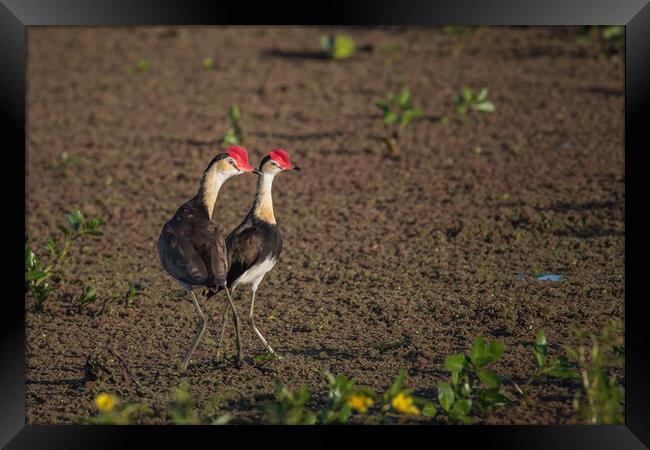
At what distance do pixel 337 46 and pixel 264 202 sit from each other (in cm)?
741

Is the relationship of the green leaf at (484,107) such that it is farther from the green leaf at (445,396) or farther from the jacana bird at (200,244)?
the green leaf at (445,396)

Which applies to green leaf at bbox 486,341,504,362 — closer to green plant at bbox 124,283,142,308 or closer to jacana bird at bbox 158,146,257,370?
jacana bird at bbox 158,146,257,370

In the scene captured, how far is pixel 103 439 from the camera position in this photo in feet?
15.3

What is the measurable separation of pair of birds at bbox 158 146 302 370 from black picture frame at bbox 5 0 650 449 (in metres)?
1.17

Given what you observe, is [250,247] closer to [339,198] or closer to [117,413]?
[117,413]

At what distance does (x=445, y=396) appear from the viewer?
203 inches

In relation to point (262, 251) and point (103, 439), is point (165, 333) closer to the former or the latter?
point (262, 251)

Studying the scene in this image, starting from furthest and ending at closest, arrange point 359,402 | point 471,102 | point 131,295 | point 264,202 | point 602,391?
point 471,102
point 131,295
point 264,202
point 602,391
point 359,402

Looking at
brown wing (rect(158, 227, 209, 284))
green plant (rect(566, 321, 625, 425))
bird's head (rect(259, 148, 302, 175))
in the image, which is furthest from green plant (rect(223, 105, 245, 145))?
green plant (rect(566, 321, 625, 425))

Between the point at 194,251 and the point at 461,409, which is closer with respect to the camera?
the point at 461,409

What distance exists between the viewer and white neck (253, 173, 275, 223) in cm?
649

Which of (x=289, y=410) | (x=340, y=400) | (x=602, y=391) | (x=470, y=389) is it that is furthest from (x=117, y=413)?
(x=602, y=391)

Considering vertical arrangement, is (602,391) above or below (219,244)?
below

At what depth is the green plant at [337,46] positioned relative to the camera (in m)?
13.5
